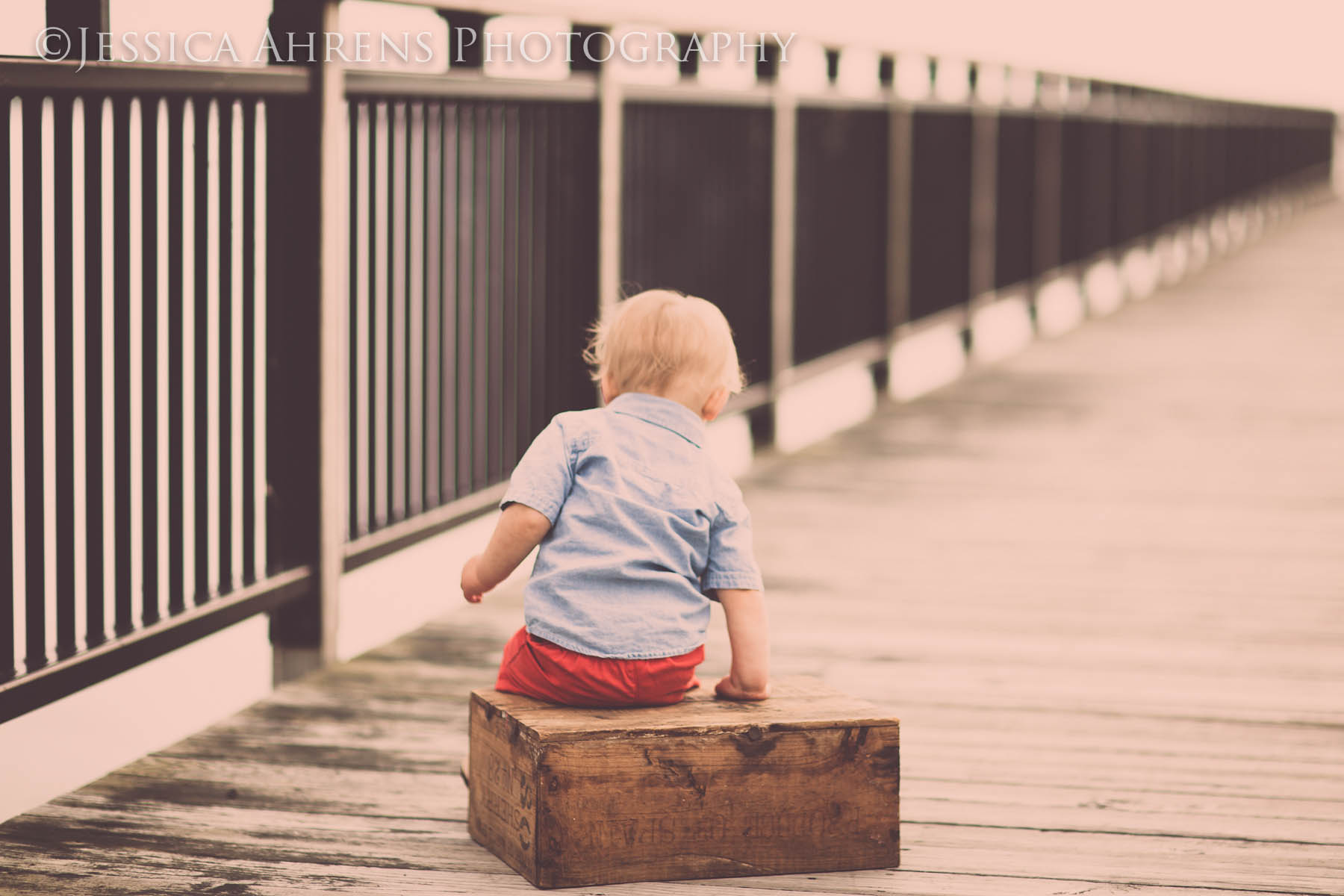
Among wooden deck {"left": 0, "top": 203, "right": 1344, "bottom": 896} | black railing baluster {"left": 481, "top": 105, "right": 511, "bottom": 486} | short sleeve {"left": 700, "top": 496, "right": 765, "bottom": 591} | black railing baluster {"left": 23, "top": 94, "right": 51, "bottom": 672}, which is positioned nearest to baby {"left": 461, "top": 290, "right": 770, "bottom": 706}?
short sleeve {"left": 700, "top": 496, "right": 765, "bottom": 591}

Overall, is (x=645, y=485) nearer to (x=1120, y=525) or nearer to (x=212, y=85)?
(x=212, y=85)

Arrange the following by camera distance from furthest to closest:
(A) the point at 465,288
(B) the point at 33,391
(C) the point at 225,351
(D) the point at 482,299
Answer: (D) the point at 482,299, (A) the point at 465,288, (C) the point at 225,351, (B) the point at 33,391

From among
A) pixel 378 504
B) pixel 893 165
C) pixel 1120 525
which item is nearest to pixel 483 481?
pixel 378 504

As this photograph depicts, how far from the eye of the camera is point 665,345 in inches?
118

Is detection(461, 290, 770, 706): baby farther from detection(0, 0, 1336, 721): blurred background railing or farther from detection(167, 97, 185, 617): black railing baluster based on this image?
detection(167, 97, 185, 617): black railing baluster

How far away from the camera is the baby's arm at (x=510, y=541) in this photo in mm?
2963

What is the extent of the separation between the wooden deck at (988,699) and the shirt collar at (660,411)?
0.69m

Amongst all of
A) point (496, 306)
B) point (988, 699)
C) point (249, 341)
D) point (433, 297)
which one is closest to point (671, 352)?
point (249, 341)

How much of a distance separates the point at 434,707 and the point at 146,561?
706 mm

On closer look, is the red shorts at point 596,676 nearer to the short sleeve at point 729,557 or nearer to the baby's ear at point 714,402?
the short sleeve at point 729,557

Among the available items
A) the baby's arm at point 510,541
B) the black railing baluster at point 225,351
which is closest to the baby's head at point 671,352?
the baby's arm at point 510,541

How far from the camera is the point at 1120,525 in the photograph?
621 centimetres

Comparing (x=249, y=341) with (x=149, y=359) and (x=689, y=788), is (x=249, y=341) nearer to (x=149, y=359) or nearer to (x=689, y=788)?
(x=149, y=359)

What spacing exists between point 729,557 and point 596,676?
0.27 meters
